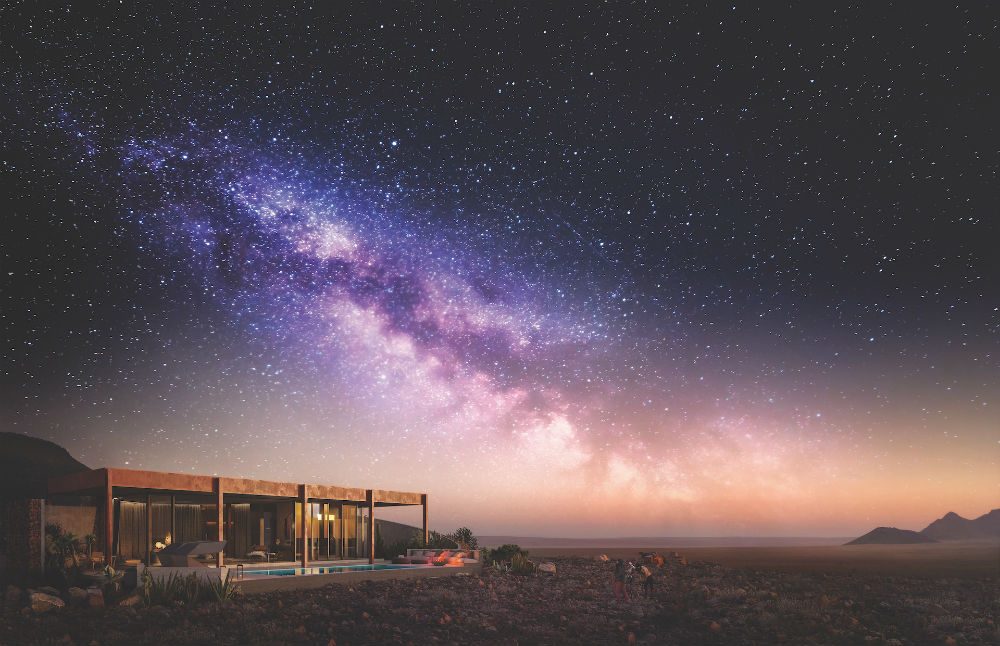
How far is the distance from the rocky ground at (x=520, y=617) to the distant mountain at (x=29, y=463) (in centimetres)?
6152

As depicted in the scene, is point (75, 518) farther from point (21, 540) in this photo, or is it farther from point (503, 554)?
point (503, 554)

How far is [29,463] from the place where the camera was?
8444 centimetres

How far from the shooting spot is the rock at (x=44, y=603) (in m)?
16.3

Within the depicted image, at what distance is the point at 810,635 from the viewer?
18.1m

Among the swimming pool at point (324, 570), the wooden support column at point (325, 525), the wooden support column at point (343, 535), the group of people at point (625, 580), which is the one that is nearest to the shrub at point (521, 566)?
the swimming pool at point (324, 570)

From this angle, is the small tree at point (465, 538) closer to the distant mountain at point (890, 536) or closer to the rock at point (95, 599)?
the rock at point (95, 599)

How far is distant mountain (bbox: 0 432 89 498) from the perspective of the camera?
2889 inches

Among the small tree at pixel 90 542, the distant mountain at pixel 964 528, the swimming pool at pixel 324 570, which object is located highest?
the small tree at pixel 90 542

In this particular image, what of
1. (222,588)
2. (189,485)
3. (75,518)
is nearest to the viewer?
(222,588)

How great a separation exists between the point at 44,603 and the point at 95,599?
0.93 m

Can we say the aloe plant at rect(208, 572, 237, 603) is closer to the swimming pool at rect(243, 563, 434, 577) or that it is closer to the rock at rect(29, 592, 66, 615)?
the swimming pool at rect(243, 563, 434, 577)

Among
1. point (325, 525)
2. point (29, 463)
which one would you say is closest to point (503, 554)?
point (325, 525)

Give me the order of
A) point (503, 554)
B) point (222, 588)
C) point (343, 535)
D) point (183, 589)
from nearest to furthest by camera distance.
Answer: point (183, 589)
point (222, 588)
point (343, 535)
point (503, 554)

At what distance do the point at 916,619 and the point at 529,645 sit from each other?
37.2 ft
